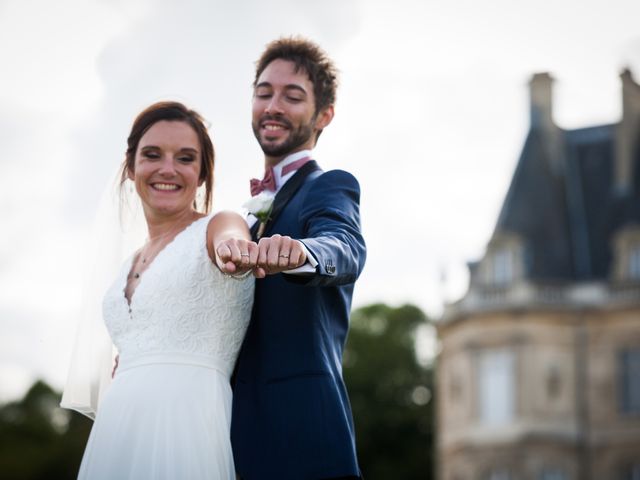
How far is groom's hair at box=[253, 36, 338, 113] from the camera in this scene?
422cm

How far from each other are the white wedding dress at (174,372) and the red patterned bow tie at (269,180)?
0.29 meters

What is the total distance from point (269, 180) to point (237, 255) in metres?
1.04

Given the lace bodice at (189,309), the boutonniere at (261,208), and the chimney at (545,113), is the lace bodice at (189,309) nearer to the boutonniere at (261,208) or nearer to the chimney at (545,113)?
the boutonniere at (261,208)

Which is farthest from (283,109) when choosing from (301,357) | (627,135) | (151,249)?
(627,135)

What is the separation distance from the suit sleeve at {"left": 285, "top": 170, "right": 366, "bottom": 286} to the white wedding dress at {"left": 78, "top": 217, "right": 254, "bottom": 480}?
0.34 metres

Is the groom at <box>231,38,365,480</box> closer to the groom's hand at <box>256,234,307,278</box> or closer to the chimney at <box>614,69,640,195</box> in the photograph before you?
the groom's hand at <box>256,234,307,278</box>

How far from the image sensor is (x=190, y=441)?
3719mm

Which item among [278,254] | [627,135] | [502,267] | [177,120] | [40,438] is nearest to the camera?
[278,254]

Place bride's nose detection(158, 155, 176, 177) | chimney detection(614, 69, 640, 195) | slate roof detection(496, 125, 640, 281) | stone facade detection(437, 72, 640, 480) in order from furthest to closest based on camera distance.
A: chimney detection(614, 69, 640, 195) → slate roof detection(496, 125, 640, 281) → stone facade detection(437, 72, 640, 480) → bride's nose detection(158, 155, 176, 177)

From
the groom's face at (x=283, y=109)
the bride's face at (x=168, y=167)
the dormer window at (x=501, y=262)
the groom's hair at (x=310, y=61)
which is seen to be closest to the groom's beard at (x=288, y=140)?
the groom's face at (x=283, y=109)

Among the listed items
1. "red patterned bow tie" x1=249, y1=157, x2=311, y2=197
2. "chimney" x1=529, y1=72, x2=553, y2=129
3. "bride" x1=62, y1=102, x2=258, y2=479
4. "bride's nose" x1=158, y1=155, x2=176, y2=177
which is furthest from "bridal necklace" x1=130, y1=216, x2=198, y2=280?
"chimney" x1=529, y1=72, x2=553, y2=129

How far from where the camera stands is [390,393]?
42.0m

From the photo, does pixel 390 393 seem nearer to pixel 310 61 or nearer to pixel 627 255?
pixel 627 255

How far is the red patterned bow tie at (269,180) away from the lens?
418 centimetres
